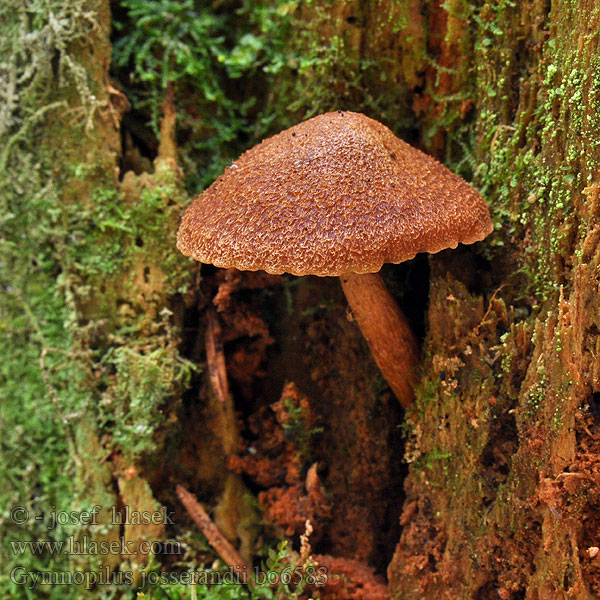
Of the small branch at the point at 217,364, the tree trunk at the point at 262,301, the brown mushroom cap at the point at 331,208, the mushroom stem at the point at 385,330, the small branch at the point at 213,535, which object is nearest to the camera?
the brown mushroom cap at the point at 331,208

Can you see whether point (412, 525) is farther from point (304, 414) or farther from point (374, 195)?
point (374, 195)

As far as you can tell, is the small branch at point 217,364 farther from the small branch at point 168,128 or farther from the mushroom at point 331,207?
the small branch at point 168,128

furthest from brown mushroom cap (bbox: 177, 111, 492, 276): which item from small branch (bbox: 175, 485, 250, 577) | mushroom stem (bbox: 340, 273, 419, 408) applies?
small branch (bbox: 175, 485, 250, 577)

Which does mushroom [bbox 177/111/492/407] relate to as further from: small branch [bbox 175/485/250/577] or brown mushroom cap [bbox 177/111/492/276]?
small branch [bbox 175/485/250/577]

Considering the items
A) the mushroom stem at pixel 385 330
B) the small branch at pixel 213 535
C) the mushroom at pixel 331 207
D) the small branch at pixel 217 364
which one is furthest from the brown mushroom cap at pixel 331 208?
the small branch at pixel 213 535

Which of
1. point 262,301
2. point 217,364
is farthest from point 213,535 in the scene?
point 262,301
